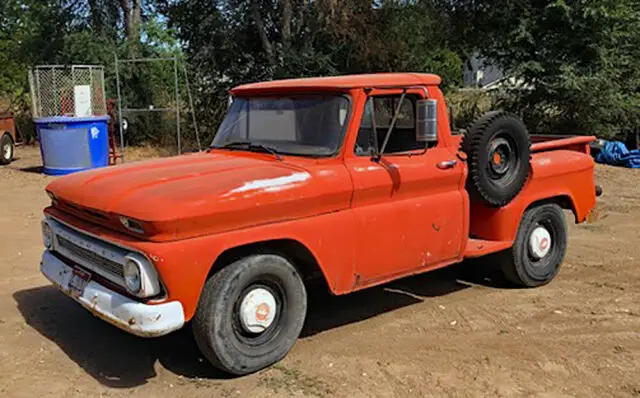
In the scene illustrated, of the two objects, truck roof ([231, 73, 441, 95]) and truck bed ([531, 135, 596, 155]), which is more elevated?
truck roof ([231, 73, 441, 95])

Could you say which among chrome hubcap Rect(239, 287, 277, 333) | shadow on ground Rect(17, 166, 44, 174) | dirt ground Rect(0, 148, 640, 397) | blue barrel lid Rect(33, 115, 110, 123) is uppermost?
blue barrel lid Rect(33, 115, 110, 123)

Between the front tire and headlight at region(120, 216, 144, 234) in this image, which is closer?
headlight at region(120, 216, 144, 234)

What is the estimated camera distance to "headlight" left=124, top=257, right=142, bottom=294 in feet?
13.0

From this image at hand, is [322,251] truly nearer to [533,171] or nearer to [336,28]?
[533,171]

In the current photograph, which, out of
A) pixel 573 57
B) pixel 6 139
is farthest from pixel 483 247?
pixel 6 139

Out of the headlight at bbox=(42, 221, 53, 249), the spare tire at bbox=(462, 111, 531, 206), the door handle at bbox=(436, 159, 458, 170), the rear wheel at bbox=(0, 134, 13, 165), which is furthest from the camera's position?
the rear wheel at bbox=(0, 134, 13, 165)

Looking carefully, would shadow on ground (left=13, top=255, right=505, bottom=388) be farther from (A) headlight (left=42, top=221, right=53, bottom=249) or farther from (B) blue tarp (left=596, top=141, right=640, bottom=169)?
(B) blue tarp (left=596, top=141, right=640, bottom=169)

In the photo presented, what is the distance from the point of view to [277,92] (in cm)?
527

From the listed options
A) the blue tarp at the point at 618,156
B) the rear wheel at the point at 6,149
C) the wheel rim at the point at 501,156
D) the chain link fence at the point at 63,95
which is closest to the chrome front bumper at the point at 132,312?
the wheel rim at the point at 501,156

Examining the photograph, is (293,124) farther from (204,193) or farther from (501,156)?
(501,156)

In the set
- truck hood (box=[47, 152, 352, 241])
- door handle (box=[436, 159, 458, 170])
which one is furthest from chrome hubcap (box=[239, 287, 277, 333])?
door handle (box=[436, 159, 458, 170])

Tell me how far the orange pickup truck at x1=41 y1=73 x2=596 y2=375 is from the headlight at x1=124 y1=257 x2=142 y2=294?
0.04 ft

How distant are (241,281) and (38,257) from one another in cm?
419

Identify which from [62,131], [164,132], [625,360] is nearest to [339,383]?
[625,360]
